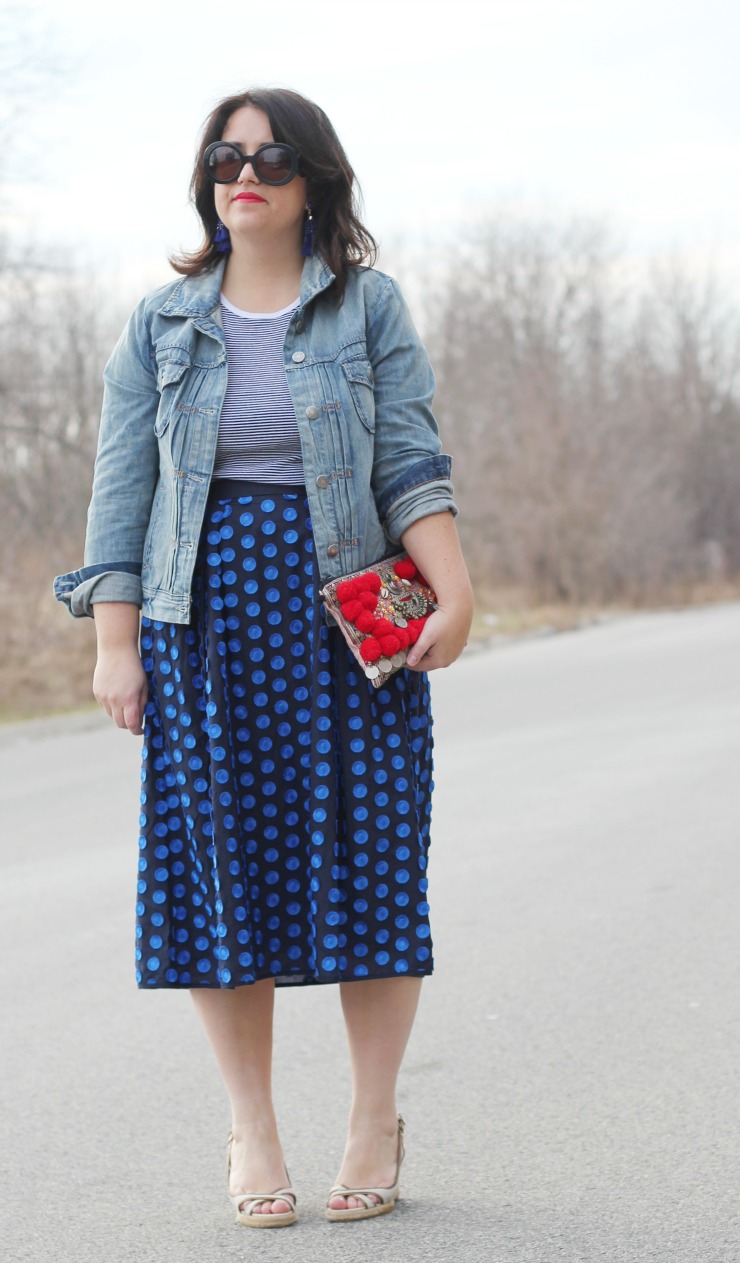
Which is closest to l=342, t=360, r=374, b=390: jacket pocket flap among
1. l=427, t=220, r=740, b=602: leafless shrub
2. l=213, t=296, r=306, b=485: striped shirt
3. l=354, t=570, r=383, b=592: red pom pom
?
l=213, t=296, r=306, b=485: striped shirt

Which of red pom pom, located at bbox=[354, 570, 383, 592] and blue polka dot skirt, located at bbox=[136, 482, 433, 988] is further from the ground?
red pom pom, located at bbox=[354, 570, 383, 592]

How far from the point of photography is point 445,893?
228 inches

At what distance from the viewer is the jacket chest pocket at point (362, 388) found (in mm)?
2871

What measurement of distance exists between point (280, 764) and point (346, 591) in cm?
34

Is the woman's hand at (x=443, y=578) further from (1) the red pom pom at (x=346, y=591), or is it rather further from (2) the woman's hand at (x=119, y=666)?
(2) the woman's hand at (x=119, y=666)

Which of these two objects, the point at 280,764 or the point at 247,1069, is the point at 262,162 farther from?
the point at 247,1069

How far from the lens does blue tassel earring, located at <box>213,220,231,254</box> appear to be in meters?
3.03

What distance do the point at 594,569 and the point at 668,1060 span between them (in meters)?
30.8

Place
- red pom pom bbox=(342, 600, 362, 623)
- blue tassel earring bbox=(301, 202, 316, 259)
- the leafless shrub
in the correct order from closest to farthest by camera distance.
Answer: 1. red pom pom bbox=(342, 600, 362, 623)
2. blue tassel earring bbox=(301, 202, 316, 259)
3. the leafless shrub

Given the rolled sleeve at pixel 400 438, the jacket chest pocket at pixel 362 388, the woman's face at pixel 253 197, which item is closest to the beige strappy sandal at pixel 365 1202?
the rolled sleeve at pixel 400 438

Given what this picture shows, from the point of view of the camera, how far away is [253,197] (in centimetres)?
291

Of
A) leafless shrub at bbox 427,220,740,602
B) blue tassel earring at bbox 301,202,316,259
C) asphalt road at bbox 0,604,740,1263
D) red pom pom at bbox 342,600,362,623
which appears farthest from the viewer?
leafless shrub at bbox 427,220,740,602

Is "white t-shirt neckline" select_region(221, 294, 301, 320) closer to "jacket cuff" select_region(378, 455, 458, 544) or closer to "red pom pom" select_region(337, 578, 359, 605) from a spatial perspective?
"jacket cuff" select_region(378, 455, 458, 544)

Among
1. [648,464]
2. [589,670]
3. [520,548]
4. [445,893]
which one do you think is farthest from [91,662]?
[648,464]
